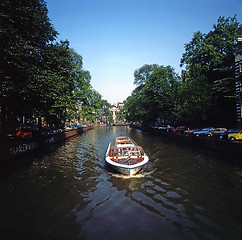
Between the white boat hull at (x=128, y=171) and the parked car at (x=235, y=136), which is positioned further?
the parked car at (x=235, y=136)

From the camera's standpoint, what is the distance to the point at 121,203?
391 inches

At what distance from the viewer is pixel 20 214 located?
28.9 feet

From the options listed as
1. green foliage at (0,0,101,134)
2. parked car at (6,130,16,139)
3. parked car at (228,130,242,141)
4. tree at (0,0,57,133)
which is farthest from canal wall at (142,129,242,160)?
parked car at (6,130,16,139)

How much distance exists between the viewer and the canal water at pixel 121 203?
7.48m

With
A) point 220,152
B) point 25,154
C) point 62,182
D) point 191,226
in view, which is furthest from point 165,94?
point 191,226

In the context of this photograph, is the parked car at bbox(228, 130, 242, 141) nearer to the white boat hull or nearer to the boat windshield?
the boat windshield

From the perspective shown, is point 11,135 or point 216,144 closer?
point 216,144

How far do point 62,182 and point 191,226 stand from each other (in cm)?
870

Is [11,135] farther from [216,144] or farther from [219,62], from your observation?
[219,62]

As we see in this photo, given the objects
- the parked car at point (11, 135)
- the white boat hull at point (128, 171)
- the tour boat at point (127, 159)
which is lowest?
the white boat hull at point (128, 171)

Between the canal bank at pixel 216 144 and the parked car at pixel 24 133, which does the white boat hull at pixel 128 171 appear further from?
the parked car at pixel 24 133

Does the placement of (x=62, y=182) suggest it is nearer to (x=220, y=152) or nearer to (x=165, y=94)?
(x=220, y=152)

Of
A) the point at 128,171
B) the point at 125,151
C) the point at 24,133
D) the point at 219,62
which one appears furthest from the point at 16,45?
the point at 219,62

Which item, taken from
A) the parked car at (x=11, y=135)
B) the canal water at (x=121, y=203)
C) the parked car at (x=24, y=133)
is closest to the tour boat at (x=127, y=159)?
the canal water at (x=121, y=203)
